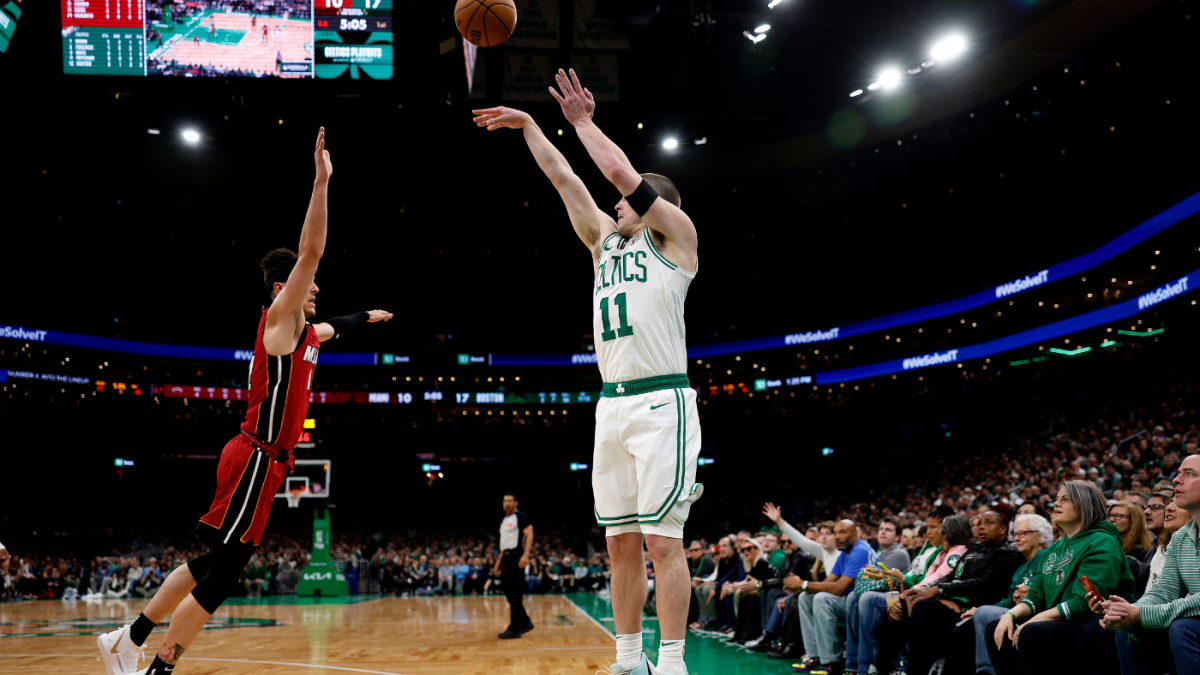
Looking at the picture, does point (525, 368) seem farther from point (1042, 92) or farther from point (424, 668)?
point (424, 668)

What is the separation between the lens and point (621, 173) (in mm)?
3656

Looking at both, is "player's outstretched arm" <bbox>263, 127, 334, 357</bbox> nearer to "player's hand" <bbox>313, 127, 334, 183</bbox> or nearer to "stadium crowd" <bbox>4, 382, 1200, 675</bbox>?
"player's hand" <bbox>313, 127, 334, 183</bbox>

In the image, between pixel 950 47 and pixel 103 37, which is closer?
pixel 103 37

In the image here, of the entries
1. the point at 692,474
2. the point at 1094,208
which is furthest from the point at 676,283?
the point at 1094,208

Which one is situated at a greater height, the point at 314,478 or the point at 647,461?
the point at 647,461

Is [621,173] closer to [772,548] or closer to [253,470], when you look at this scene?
[253,470]

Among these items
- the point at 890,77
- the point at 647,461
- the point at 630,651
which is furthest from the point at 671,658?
the point at 890,77

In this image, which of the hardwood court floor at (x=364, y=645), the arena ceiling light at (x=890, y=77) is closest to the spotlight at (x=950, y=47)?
the arena ceiling light at (x=890, y=77)

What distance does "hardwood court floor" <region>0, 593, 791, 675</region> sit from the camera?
6.89 meters

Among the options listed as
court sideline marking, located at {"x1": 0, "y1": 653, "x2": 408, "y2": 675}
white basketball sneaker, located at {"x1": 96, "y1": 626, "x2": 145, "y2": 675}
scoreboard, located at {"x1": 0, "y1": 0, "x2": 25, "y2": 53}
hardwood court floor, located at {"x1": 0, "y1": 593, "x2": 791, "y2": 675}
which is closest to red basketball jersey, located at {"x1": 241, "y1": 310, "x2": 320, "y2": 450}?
white basketball sneaker, located at {"x1": 96, "y1": 626, "x2": 145, "y2": 675}

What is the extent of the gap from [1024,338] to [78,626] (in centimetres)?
2491

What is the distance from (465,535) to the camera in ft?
106

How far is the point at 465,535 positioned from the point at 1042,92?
23.9 metres

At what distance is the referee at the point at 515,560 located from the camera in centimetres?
1029
